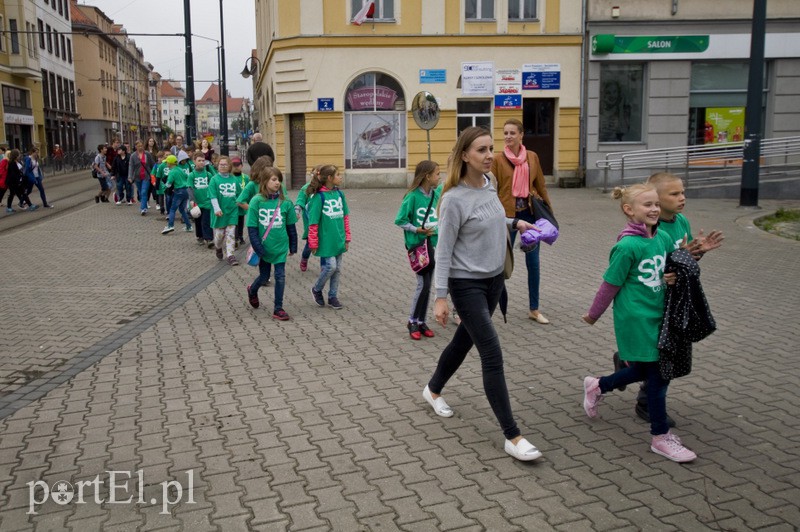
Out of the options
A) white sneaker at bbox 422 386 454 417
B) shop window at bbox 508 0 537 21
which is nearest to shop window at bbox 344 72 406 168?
shop window at bbox 508 0 537 21

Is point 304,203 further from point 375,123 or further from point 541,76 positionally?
point 541,76

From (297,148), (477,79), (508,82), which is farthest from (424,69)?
(297,148)

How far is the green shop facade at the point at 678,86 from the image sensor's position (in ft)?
81.7

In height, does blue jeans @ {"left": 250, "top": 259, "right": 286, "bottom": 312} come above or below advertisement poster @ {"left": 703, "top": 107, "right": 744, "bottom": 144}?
below

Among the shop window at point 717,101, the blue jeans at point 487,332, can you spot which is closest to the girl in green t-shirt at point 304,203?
the blue jeans at point 487,332

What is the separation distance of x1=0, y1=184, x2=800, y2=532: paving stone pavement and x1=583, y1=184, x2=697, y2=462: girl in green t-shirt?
20 cm

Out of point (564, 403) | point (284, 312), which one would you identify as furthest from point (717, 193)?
point (564, 403)

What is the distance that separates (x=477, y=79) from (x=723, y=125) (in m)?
8.18

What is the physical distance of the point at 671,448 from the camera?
14.1 feet

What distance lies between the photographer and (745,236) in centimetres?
1392

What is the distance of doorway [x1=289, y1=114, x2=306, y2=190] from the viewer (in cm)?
2716

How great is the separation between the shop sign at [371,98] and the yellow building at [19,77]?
2497 centimetres

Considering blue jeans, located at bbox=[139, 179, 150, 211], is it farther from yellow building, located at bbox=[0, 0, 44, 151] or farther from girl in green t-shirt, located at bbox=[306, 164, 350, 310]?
yellow building, located at bbox=[0, 0, 44, 151]

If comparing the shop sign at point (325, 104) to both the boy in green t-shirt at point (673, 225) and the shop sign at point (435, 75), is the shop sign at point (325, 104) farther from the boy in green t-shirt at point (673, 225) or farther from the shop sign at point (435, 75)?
the boy in green t-shirt at point (673, 225)
